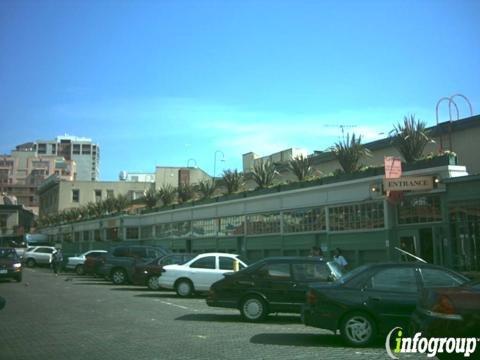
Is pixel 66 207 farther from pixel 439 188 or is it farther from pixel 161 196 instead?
pixel 439 188

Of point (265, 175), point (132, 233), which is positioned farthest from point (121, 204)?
point (265, 175)

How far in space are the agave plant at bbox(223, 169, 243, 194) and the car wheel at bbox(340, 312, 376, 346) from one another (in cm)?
2349

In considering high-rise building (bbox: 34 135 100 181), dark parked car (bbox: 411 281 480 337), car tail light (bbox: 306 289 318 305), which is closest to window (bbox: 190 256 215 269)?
car tail light (bbox: 306 289 318 305)

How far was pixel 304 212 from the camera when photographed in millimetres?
→ 26516

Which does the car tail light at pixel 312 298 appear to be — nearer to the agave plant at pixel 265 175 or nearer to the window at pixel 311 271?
the window at pixel 311 271

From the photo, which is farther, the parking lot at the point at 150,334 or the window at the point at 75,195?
the window at the point at 75,195

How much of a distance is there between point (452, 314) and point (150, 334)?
624cm

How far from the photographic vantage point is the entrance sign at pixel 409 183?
64.5ft

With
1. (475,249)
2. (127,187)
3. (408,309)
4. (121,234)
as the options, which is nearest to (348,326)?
(408,309)

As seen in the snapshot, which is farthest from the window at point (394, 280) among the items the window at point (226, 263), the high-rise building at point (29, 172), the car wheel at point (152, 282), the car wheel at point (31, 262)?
the high-rise building at point (29, 172)

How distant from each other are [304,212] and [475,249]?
9391mm

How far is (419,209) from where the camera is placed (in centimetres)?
2055

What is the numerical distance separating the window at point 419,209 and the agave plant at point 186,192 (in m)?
22.1

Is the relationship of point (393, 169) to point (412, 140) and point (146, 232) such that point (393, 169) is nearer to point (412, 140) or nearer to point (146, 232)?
point (412, 140)
